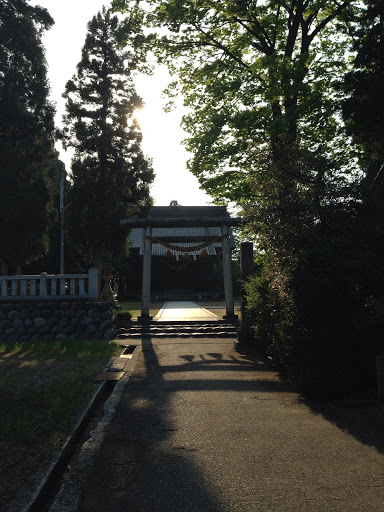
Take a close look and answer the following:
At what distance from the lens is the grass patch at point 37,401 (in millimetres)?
4193

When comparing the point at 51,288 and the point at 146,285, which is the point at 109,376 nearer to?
the point at 51,288

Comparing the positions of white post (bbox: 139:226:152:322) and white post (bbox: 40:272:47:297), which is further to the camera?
white post (bbox: 139:226:152:322)

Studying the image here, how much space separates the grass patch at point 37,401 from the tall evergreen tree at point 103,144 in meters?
14.4

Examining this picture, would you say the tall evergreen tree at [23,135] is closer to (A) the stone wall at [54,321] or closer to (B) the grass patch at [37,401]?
(A) the stone wall at [54,321]

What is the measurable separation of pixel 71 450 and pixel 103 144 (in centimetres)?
2244

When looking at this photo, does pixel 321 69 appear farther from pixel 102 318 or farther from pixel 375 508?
pixel 375 508

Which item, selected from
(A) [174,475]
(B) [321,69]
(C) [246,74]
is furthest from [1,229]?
(A) [174,475]

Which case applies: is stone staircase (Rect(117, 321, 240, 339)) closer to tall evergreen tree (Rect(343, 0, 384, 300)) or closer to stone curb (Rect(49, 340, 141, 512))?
tall evergreen tree (Rect(343, 0, 384, 300))

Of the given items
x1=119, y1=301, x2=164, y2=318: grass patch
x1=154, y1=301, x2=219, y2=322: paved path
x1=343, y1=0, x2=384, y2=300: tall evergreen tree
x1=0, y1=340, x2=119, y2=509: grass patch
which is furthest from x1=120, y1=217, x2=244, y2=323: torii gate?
x1=343, y1=0, x2=384, y2=300: tall evergreen tree

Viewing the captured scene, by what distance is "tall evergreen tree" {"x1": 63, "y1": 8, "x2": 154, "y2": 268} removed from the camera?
25.4 metres

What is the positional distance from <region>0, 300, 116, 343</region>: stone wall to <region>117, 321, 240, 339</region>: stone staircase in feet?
2.50

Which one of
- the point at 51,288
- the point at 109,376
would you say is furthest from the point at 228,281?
the point at 109,376

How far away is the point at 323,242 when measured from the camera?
22.8 ft

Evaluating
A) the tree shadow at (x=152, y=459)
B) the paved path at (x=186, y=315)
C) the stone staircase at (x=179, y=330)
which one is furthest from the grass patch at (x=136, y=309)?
the tree shadow at (x=152, y=459)
